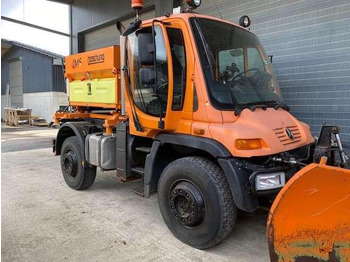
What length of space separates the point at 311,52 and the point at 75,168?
4.58 metres

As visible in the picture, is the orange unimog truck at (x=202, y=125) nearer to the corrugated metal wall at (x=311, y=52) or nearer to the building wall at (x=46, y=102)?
the corrugated metal wall at (x=311, y=52)

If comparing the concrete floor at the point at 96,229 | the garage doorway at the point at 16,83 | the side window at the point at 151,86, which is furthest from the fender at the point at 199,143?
the garage doorway at the point at 16,83

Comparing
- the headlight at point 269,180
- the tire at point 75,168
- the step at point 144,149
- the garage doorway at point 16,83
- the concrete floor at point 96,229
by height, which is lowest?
the concrete floor at point 96,229

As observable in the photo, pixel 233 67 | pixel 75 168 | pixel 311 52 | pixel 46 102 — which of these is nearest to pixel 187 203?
pixel 233 67

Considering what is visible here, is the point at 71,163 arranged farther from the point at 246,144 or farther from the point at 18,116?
the point at 18,116

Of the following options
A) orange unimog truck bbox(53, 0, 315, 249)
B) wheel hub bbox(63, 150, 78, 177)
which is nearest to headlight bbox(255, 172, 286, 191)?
orange unimog truck bbox(53, 0, 315, 249)

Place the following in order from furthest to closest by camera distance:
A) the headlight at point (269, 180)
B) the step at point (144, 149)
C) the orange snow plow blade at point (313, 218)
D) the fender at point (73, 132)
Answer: the fender at point (73, 132) → the step at point (144, 149) → the headlight at point (269, 180) → the orange snow plow blade at point (313, 218)

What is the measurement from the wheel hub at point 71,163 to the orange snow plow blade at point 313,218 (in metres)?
3.54

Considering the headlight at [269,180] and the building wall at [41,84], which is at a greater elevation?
the building wall at [41,84]

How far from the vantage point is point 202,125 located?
3125mm

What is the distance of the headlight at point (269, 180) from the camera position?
2.77 metres

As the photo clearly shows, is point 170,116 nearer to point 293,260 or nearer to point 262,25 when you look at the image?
point 293,260

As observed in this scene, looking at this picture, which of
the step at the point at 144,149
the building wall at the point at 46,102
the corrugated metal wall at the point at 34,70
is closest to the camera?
the step at the point at 144,149

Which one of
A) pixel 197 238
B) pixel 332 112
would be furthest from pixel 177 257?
pixel 332 112
